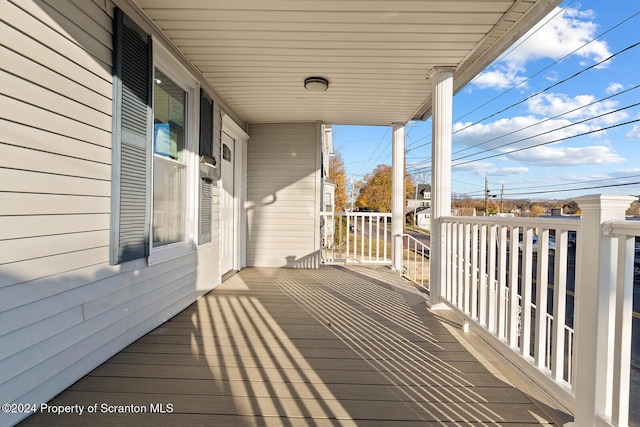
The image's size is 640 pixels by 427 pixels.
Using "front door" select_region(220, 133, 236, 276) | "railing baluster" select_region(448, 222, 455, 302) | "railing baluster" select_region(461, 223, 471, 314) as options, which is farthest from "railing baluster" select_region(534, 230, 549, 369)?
"front door" select_region(220, 133, 236, 276)

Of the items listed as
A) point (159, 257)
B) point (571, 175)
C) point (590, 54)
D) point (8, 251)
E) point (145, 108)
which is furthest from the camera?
point (571, 175)

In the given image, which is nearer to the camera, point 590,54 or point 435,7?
point 435,7

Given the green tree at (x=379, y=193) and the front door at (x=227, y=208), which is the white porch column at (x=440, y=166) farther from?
the green tree at (x=379, y=193)

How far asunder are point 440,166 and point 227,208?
285 centimetres

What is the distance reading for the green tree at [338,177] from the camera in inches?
765

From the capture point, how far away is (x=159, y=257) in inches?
97.1

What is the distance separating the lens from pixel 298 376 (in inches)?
70.4

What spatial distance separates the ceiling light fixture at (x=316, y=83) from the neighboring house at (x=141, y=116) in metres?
0.02

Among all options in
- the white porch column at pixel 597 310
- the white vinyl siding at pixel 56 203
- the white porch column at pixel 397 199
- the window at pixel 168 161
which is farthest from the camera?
the white porch column at pixel 397 199

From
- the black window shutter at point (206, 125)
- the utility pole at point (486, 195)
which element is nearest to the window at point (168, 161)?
the black window shutter at point (206, 125)

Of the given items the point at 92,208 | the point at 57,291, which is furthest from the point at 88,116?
the point at 57,291

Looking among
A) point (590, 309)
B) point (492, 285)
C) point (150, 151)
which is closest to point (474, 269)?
point (492, 285)

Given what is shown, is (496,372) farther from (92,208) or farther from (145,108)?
(145,108)

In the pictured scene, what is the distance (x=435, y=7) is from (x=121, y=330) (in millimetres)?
3039
